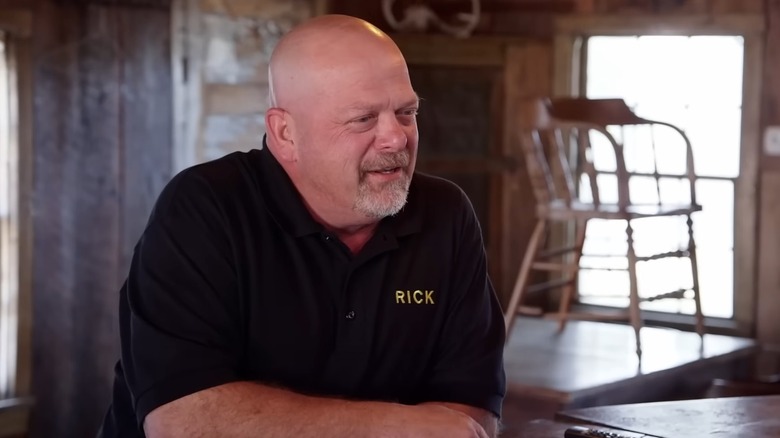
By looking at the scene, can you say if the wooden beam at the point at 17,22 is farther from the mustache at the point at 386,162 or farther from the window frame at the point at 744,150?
the window frame at the point at 744,150

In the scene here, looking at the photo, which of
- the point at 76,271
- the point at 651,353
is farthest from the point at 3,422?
the point at 651,353

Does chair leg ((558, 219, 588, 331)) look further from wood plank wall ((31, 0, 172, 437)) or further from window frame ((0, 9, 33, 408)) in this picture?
window frame ((0, 9, 33, 408))

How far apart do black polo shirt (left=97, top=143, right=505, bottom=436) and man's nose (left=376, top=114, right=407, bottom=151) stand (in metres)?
0.18

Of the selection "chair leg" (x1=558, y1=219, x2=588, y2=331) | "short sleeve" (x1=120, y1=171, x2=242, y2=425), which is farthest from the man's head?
"chair leg" (x1=558, y1=219, x2=588, y2=331)

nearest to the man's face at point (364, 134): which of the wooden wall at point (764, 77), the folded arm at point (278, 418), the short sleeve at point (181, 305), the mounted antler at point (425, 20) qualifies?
the short sleeve at point (181, 305)

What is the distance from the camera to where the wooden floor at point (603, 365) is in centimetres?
386

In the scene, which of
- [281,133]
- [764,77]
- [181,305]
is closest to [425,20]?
[764,77]

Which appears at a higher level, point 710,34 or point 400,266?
point 710,34

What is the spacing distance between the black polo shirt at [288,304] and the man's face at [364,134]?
90mm

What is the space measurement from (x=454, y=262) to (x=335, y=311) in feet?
0.87

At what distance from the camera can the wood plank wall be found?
4000mm

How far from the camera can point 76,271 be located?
162 inches

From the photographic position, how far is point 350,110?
1847 mm

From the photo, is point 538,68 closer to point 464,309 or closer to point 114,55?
point 114,55
